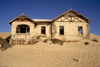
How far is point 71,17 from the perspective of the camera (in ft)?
58.6

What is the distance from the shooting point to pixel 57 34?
1748 centimetres

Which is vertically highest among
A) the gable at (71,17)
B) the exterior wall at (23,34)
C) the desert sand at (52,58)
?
the gable at (71,17)

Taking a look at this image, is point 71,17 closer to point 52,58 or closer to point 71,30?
point 71,30

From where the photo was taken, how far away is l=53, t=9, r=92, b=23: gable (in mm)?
17770

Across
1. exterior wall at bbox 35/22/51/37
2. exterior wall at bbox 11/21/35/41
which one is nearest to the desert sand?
exterior wall at bbox 11/21/35/41

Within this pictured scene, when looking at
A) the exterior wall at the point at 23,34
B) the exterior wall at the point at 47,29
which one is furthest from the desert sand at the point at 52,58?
the exterior wall at the point at 47,29

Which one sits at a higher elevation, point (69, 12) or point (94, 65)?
point (69, 12)

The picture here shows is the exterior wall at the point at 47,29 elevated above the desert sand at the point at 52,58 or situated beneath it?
elevated above

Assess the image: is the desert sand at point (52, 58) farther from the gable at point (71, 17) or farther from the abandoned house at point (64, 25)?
the gable at point (71, 17)

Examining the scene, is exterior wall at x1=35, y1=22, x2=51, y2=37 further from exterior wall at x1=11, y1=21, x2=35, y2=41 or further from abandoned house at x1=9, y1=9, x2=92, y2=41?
exterior wall at x1=11, y1=21, x2=35, y2=41

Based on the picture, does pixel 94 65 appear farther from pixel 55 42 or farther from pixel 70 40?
pixel 70 40

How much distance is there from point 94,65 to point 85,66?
31.9 inches

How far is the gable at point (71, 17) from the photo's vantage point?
17.8 meters

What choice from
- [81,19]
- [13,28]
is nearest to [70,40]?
[81,19]
